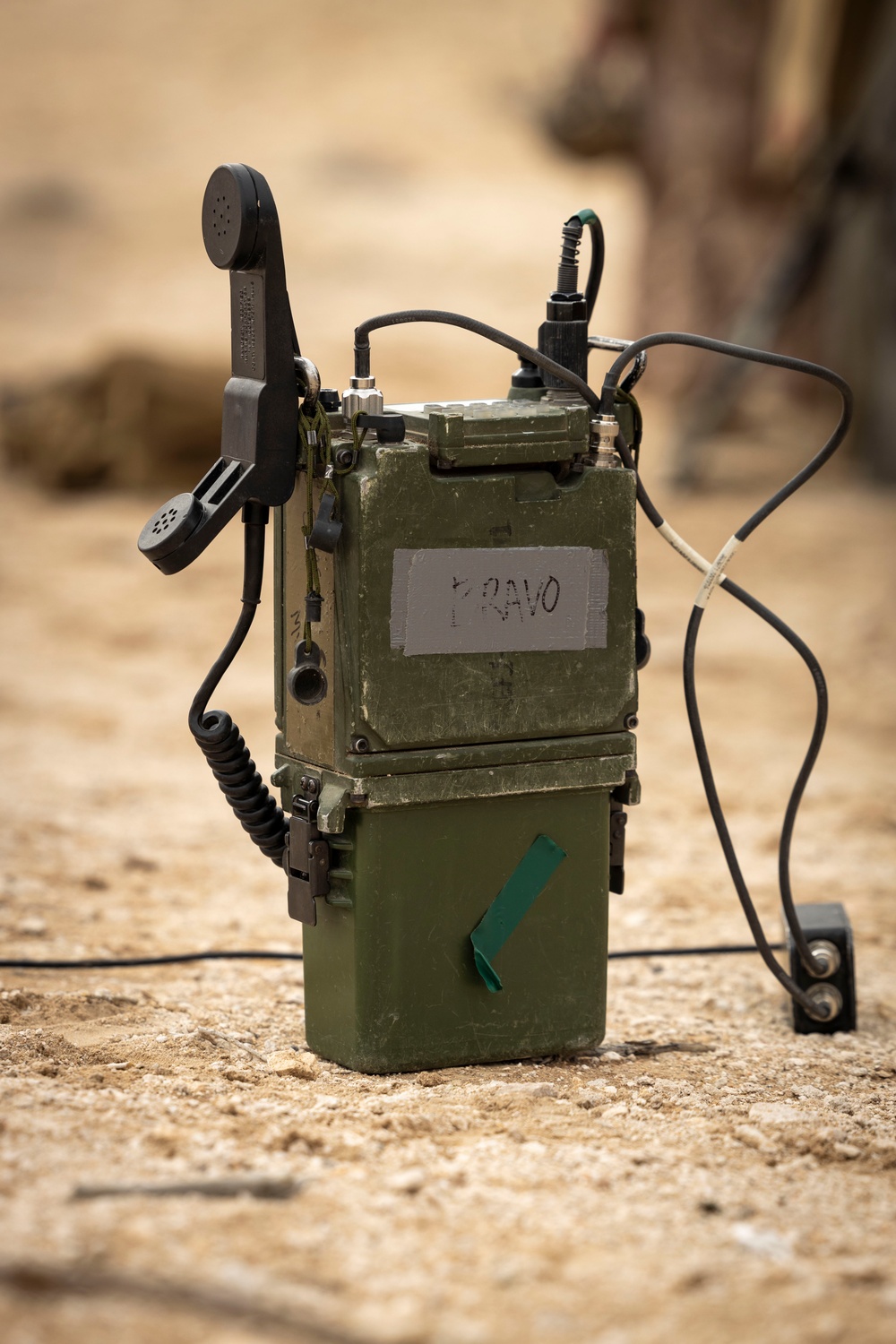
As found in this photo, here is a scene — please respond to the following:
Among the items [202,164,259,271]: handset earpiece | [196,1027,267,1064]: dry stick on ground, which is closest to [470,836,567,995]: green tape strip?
[196,1027,267,1064]: dry stick on ground

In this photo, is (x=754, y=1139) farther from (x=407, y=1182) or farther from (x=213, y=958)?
(x=213, y=958)

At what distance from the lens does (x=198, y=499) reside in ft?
7.95

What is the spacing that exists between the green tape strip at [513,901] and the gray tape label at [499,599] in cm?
33

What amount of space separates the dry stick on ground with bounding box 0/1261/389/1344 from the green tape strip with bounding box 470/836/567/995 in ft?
2.87

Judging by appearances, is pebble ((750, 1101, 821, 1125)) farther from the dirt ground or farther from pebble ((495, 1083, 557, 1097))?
pebble ((495, 1083, 557, 1097))

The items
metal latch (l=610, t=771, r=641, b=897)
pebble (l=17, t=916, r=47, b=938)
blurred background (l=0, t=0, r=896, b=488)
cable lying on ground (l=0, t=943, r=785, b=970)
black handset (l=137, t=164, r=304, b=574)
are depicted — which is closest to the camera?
black handset (l=137, t=164, r=304, b=574)

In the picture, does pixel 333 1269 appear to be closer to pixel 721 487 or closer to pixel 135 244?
pixel 721 487

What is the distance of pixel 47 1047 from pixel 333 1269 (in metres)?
0.92

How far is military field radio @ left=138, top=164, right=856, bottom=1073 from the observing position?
7.76 ft

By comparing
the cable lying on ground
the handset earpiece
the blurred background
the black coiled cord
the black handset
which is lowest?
the cable lying on ground

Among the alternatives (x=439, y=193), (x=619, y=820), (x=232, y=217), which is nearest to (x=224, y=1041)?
(x=619, y=820)

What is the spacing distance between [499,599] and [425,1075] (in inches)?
28.7

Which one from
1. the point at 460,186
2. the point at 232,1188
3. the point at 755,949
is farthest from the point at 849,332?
the point at 460,186

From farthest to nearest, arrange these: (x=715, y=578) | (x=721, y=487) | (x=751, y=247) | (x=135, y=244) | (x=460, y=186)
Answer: (x=460, y=186) < (x=135, y=244) < (x=751, y=247) < (x=721, y=487) < (x=715, y=578)
